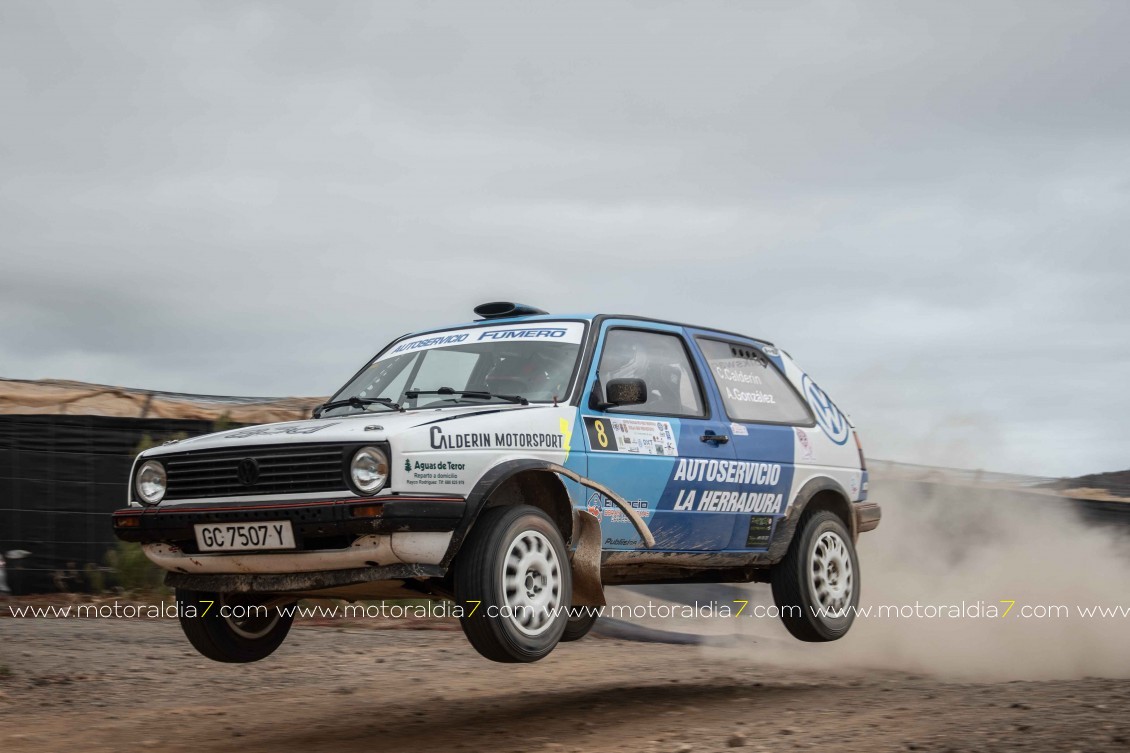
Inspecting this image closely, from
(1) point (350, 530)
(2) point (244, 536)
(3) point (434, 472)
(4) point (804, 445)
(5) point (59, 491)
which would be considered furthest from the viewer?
(5) point (59, 491)

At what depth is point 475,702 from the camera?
7.25 meters

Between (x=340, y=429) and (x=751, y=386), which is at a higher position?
(x=751, y=386)

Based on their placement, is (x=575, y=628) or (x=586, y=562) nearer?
(x=586, y=562)

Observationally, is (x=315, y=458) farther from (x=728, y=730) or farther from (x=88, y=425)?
(x=88, y=425)

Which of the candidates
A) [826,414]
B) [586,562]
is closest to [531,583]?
[586,562]

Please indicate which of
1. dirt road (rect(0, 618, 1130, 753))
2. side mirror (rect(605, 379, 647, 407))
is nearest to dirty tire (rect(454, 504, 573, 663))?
dirt road (rect(0, 618, 1130, 753))

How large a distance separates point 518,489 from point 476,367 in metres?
1.12

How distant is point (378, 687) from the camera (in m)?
7.88

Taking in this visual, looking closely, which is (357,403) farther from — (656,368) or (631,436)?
(656,368)

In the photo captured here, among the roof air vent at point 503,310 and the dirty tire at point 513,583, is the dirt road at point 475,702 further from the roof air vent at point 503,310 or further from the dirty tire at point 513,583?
the roof air vent at point 503,310

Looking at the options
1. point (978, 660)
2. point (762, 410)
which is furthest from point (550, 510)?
point (978, 660)

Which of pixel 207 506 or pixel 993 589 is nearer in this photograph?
pixel 207 506

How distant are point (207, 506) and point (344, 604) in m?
6.56

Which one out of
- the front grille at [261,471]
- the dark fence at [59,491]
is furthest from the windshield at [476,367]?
the dark fence at [59,491]
